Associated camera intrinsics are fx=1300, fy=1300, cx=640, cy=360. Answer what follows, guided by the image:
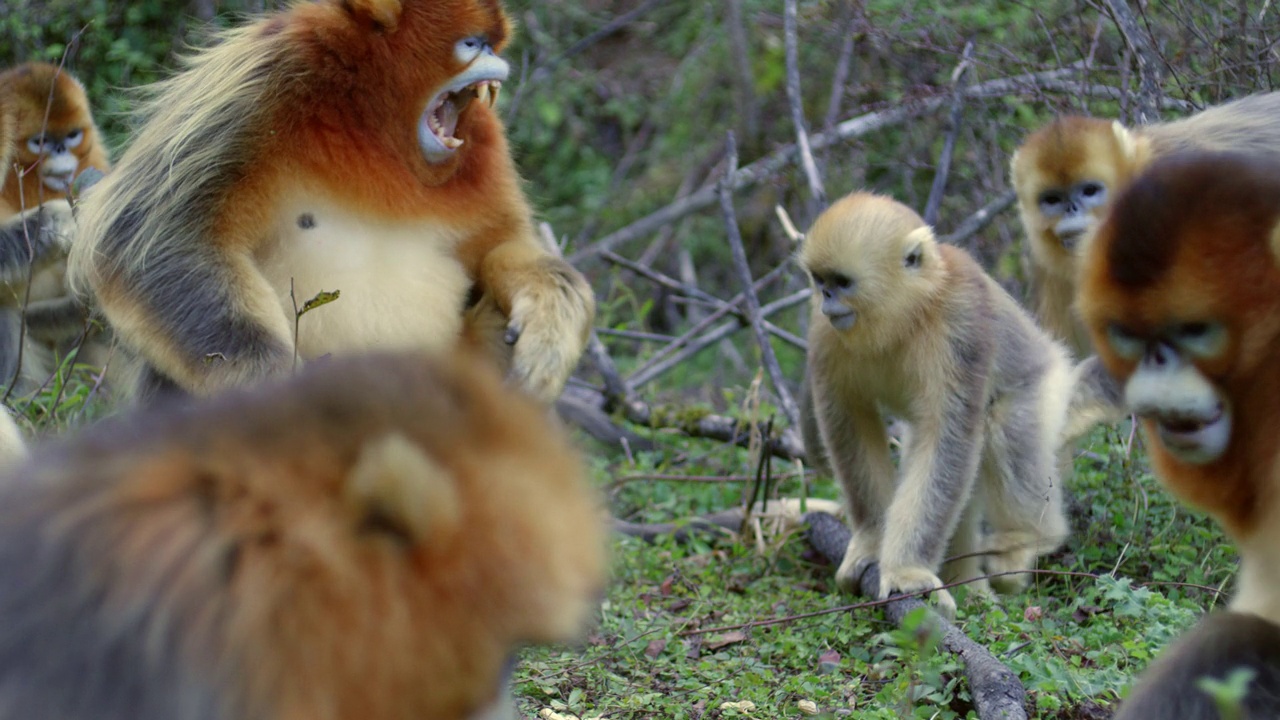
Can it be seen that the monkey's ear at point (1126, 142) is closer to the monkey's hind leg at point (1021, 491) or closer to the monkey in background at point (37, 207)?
the monkey's hind leg at point (1021, 491)

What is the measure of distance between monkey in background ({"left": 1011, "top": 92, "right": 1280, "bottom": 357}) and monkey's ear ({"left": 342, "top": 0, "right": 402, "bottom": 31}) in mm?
2482

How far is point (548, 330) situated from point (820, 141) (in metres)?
3.16

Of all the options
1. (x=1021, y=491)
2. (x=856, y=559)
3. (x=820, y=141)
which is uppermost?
(x=1021, y=491)

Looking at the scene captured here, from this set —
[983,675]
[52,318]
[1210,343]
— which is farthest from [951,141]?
[52,318]

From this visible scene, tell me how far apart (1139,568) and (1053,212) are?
174cm

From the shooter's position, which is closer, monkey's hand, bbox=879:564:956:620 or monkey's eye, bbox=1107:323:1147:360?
monkey's eye, bbox=1107:323:1147:360

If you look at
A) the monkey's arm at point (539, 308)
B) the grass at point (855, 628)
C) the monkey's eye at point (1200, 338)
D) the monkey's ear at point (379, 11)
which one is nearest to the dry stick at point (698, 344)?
the grass at point (855, 628)

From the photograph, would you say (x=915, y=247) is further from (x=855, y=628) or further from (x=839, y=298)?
(x=855, y=628)

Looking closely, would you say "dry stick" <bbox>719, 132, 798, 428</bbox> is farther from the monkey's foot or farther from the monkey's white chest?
the monkey's white chest

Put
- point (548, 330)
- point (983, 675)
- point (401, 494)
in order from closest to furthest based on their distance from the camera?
point (401, 494)
point (983, 675)
point (548, 330)

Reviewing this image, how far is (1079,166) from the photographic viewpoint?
4.92 metres

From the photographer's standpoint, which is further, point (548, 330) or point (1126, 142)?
point (1126, 142)

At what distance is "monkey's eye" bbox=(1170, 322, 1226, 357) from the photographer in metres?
2.15

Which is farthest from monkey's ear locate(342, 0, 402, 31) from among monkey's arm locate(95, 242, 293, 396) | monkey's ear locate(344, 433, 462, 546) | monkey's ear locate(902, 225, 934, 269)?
monkey's ear locate(344, 433, 462, 546)
